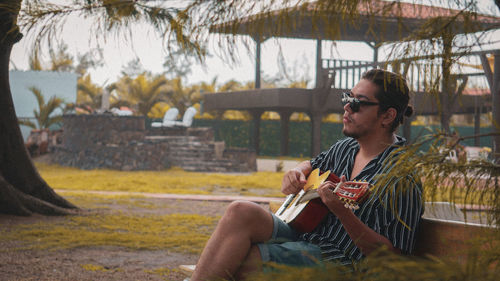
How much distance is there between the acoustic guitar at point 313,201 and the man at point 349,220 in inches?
1.4

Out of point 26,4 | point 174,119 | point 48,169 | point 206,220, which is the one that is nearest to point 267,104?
point 174,119

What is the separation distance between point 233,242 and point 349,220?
0.47m

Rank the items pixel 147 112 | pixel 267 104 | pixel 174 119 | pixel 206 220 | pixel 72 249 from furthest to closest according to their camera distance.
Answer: pixel 147 112 < pixel 174 119 < pixel 267 104 < pixel 206 220 < pixel 72 249

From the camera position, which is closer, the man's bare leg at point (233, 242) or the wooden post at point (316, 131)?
the man's bare leg at point (233, 242)

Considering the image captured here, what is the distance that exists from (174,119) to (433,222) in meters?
19.4

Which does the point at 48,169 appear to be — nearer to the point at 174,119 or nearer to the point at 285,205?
the point at 174,119

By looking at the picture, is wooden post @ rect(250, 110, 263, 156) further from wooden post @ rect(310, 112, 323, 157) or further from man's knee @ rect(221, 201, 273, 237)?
man's knee @ rect(221, 201, 273, 237)

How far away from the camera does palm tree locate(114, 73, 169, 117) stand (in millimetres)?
29734

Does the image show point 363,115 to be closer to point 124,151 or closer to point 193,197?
point 193,197

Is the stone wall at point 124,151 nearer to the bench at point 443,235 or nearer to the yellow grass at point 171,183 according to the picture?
the yellow grass at point 171,183

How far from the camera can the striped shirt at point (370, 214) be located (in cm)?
227

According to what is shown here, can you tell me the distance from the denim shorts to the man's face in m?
0.54

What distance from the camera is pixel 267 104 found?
18828 mm

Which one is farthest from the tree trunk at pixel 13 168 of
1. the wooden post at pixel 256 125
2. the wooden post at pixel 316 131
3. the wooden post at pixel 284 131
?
the wooden post at pixel 284 131
